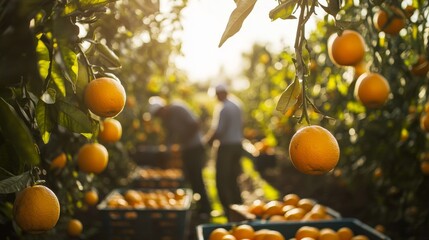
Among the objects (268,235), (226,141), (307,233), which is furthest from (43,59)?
(226,141)

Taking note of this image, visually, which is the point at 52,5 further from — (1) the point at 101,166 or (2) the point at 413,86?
(2) the point at 413,86

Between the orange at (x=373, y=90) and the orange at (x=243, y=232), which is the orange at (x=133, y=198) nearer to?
the orange at (x=243, y=232)

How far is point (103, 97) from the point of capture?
1.42m

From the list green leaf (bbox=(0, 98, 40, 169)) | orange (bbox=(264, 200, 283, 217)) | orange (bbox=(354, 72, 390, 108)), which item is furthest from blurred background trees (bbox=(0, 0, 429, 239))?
orange (bbox=(264, 200, 283, 217))

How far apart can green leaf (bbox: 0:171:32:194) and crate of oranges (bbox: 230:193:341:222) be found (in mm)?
1652

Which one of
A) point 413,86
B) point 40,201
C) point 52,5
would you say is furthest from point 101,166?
point 413,86

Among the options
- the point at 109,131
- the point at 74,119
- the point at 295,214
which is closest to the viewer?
the point at 74,119

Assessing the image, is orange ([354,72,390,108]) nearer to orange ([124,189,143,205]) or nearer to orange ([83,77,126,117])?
orange ([83,77,126,117])

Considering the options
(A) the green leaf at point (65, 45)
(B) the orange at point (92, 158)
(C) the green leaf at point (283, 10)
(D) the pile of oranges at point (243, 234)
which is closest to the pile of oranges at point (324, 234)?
(D) the pile of oranges at point (243, 234)

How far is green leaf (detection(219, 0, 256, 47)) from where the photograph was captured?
4.28ft

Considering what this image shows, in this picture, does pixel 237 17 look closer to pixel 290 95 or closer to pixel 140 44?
pixel 290 95

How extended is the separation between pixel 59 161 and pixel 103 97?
87 centimetres

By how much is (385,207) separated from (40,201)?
11.4 ft

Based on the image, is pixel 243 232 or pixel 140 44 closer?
pixel 243 232
